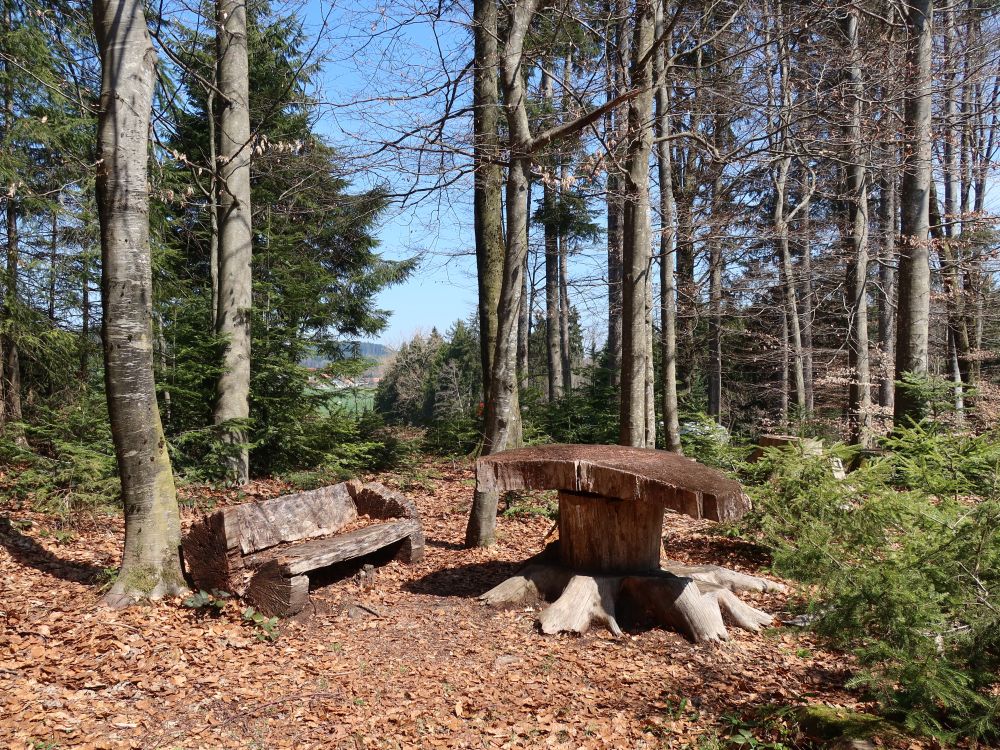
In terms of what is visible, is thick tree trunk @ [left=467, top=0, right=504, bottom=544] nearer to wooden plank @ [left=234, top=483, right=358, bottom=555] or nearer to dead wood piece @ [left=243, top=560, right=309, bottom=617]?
wooden plank @ [left=234, top=483, right=358, bottom=555]

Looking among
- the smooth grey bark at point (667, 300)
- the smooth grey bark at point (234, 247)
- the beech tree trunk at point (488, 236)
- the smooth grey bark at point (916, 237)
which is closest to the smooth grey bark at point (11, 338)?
the smooth grey bark at point (234, 247)

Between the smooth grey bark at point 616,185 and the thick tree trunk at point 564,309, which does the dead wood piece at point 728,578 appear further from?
the thick tree trunk at point 564,309

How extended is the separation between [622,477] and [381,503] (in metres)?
2.69

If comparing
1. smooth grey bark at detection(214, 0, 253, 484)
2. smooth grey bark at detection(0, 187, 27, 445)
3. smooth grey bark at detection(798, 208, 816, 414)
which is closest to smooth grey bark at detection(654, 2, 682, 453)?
smooth grey bark at detection(798, 208, 816, 414)

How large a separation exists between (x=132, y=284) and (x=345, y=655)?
3160 mm

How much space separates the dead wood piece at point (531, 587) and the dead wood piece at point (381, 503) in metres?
1.33

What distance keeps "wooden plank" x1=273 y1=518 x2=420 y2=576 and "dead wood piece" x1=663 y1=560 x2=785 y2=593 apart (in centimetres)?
241

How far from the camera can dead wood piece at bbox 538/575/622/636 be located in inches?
176

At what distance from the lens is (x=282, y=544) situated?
5.22 meters

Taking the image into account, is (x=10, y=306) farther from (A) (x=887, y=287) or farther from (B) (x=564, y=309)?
(A) (x=887, y=287)

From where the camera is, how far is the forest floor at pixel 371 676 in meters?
3.25

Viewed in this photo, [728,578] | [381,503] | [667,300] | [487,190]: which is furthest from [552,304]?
[728,578]

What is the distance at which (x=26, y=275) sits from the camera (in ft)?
32.5

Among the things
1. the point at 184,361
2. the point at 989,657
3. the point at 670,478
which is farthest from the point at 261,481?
the point at 989,657
